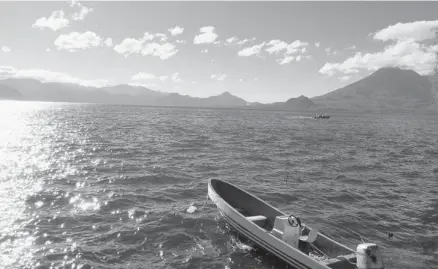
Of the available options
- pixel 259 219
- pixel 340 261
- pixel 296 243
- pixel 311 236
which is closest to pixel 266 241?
pixel 296 243

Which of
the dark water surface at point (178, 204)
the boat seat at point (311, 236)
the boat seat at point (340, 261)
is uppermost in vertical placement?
the boat seat at point (311, 236)

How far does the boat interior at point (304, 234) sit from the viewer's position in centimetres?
1288

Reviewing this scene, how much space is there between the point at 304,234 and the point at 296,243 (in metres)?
1.41

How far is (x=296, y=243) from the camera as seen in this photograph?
14.3 metres

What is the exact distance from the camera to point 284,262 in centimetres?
1428

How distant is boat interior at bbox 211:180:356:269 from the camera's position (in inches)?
507

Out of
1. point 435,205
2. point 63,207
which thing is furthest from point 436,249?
point 63,207

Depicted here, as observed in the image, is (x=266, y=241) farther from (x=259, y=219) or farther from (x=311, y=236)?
(x=259, y=219)

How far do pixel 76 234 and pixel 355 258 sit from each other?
14493 millimetres

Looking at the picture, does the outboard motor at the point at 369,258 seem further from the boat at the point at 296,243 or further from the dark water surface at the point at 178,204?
the dark water surface at the point at 178,204

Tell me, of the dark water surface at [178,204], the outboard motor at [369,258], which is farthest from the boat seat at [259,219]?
the outboard motor at [369,258]

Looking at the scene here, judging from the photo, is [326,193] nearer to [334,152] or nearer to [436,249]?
[436,249]

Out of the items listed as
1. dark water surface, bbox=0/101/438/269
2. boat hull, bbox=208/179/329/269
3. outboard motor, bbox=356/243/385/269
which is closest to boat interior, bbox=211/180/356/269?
boat hull, bbox=208/179/329/269

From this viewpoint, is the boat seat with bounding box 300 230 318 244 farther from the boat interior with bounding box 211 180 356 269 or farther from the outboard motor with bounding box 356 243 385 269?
the outboard motor with bounding box 356 243 385 269
